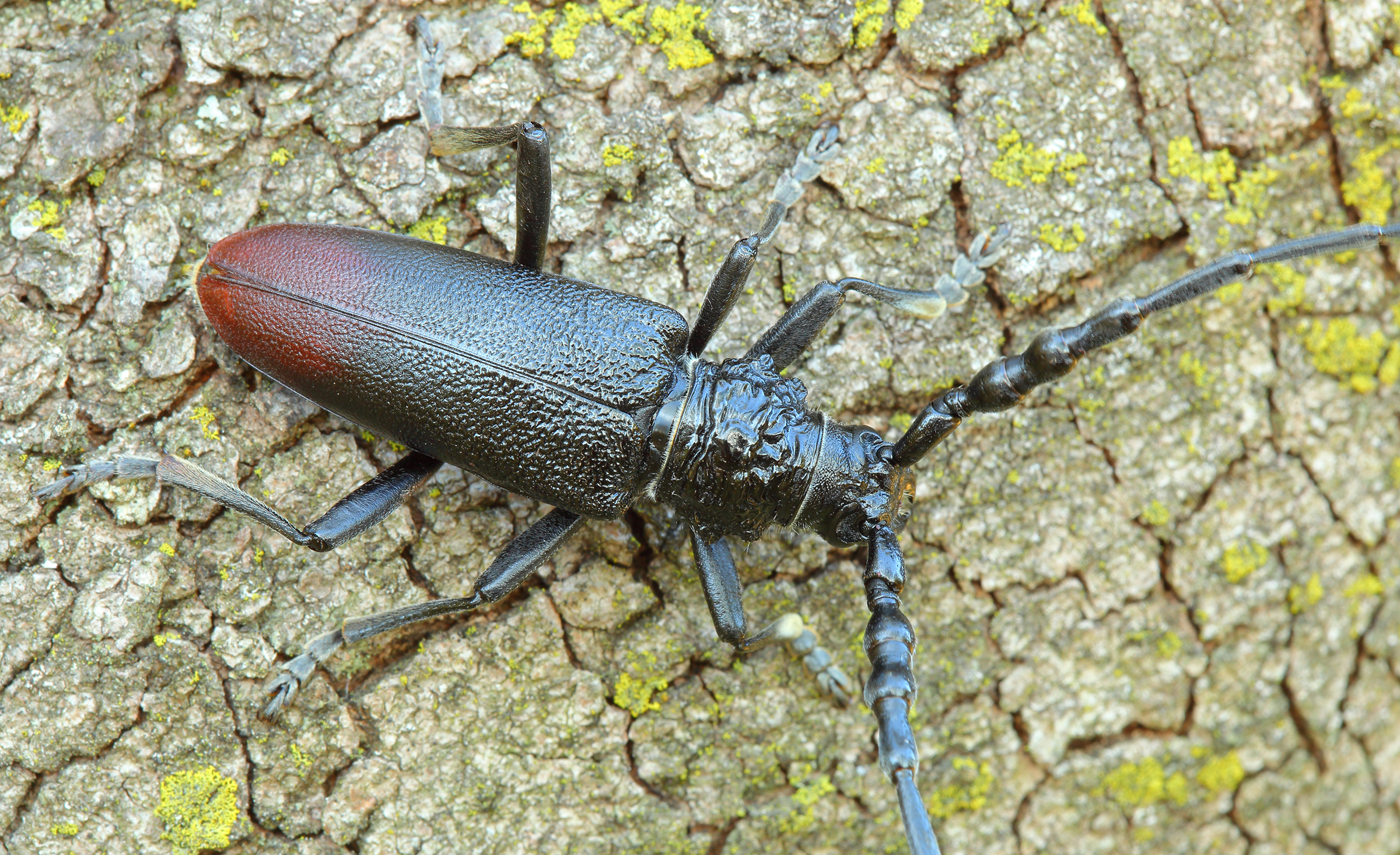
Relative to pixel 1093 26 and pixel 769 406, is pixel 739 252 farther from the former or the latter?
pixel 1093 26

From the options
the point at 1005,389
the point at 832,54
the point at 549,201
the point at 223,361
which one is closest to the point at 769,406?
the point at 1005,389

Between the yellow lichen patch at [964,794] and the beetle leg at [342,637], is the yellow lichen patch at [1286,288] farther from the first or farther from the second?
the beetle leg at [342,637]

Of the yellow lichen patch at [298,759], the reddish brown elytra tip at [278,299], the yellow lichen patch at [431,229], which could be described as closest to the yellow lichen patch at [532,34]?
the yellow lichen patch at [431,229]

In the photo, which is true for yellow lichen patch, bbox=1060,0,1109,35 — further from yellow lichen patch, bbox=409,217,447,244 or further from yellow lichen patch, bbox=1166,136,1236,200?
yellow lichen patch, bbox=409,217,447,244

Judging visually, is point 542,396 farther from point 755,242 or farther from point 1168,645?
point 1168,645

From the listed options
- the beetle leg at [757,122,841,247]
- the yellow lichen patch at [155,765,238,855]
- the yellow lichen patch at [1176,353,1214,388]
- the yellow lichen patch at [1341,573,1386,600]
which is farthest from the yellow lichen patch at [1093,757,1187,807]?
the yellow lichen patch at [155,765,238,855]

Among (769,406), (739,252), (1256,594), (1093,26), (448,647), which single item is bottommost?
(1256,594)
